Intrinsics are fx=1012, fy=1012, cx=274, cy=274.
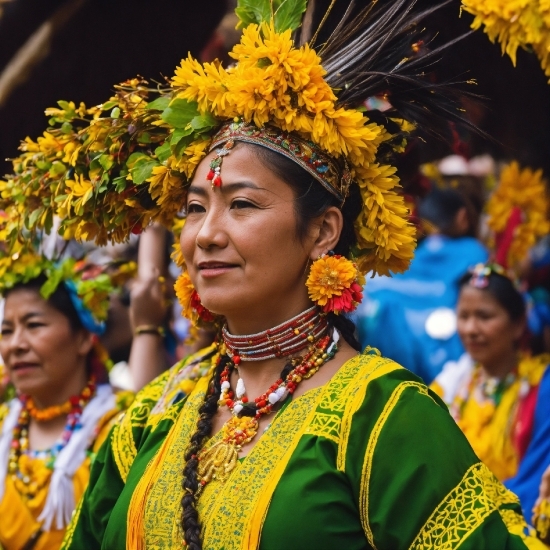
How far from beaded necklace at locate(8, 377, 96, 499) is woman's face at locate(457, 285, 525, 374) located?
7.34ft

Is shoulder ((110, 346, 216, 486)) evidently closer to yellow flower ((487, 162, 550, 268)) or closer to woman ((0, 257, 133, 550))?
woman ((0, 257, 133, 550))

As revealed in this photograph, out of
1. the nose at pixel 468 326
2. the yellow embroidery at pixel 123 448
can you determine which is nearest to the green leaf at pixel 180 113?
the yellow embroidery at pixel 123 448

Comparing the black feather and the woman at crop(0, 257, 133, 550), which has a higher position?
the black feather

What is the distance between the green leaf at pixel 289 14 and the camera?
3006 mm

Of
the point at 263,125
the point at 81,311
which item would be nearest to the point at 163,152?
the point at 263,125

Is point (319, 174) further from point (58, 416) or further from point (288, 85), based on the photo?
point (58, 416)

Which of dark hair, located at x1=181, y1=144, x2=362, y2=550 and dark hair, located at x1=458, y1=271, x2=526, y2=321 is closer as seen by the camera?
dark hair, located at x1=181, y1=144, x2=362, y2=550

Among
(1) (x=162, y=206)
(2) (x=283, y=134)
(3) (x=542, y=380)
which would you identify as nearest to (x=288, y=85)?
(2) (x=283, y=134)

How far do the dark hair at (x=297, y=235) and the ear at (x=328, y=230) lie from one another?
2 cm

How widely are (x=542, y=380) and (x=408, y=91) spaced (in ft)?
9.38

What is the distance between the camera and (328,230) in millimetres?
2926

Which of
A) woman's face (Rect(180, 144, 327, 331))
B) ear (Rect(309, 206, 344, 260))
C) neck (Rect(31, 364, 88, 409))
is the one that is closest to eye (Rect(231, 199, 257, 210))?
woman's face (Rect(180, 144, 327, 331))

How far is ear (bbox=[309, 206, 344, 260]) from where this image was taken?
290 cm

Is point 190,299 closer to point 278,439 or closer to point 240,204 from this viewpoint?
point 240,204
